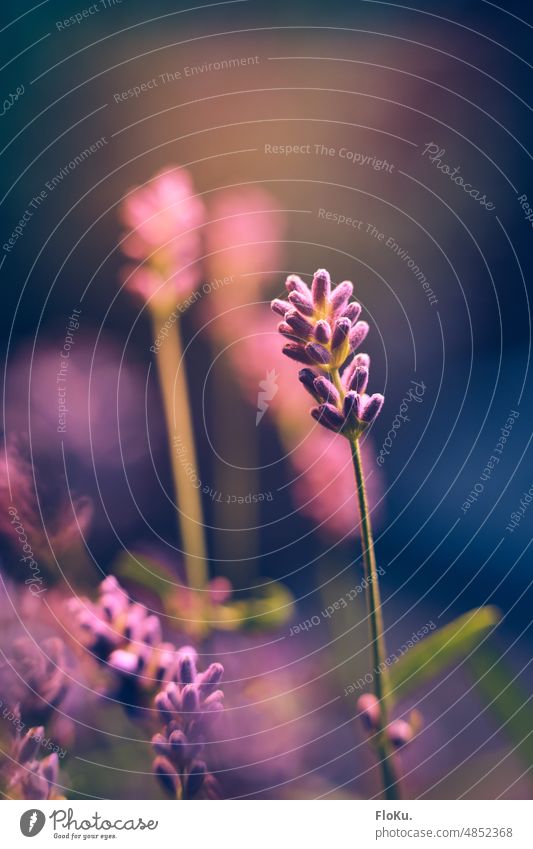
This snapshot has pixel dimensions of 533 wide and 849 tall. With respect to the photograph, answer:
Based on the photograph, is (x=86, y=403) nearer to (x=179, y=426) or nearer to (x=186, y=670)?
(x=179, y=426)

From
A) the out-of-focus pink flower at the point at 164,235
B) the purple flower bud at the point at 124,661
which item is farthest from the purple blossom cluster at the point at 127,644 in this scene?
the out-of-focus pink flower at the point at 164,235

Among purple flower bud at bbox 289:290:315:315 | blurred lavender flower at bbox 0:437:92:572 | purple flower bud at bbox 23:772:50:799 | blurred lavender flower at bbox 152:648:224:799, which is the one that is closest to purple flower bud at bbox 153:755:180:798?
blurred lavender flower at bbox 152:648:224:799

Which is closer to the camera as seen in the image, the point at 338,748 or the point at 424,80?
the point at 338,748

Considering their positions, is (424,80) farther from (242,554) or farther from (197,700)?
(197,700)

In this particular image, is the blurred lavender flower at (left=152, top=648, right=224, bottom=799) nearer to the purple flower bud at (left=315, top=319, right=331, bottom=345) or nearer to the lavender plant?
the lavender plant

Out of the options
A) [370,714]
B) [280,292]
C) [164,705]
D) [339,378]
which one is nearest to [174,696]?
[164,705]
